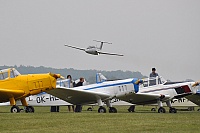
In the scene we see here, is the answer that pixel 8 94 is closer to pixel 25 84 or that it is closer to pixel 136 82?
pixel 25 84

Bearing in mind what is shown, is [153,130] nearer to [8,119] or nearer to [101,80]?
[8,119]

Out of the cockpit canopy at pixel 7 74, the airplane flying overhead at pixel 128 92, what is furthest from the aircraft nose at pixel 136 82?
the cockpit canopy at pixel 7 74

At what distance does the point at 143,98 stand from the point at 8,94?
680 cm

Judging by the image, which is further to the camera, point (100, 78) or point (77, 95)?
point (100, 78)

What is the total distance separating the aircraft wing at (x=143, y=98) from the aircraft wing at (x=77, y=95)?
1.26 m

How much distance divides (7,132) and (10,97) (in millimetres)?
9595

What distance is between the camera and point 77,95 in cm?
2527

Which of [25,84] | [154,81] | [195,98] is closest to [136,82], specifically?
[154,81]

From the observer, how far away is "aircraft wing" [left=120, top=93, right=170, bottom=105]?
2628cm

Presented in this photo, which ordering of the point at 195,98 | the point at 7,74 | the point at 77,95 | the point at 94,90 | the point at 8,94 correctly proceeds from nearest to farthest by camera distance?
the point at 8,94 < the point at 7,74 < the point at 77,95 < the point at 94,90 < the point at 195,98

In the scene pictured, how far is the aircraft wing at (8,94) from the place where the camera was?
22.5 metres

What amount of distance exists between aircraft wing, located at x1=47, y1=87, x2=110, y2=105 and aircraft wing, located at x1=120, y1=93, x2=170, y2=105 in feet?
4.13

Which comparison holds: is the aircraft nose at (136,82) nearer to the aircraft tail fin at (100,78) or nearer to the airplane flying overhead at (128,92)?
the airplane flying overhead at (128,92)

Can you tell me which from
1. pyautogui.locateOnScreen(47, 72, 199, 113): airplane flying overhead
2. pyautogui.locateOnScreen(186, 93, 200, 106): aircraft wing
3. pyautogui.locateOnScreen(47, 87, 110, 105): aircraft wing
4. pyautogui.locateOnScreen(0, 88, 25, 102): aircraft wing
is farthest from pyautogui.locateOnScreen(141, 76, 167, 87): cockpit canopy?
pyautogui.locateOnScreen(0, 88, 25, 102): aircraft wing
